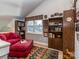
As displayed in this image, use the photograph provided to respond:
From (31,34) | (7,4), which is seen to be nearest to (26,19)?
(31,34)

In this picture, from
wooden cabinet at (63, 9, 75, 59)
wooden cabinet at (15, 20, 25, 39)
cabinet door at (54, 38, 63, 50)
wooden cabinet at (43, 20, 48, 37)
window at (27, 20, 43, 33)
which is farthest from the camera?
wooden cabinet at (15, 20, 25, 39)

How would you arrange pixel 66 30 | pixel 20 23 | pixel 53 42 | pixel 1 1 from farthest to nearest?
1. pixel 20 23
2. pixel 53 42
3. pixel 1 1
4. pixel 66 30

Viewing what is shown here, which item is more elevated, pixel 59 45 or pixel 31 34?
pixel 31 34

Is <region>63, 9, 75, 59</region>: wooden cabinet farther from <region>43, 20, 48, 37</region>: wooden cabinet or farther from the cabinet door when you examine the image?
<region>43, 20, 48, 37</region>: wooden cabinet

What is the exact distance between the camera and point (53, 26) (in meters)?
5.66

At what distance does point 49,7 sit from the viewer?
605 cm

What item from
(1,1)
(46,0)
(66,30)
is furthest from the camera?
(46,0)

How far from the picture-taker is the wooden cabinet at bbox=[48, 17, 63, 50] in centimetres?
529

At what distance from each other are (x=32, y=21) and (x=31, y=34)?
35.5 inches

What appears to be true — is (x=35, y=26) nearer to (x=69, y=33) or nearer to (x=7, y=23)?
(x=7, y=23)

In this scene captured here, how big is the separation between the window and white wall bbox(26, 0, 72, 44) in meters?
0.36

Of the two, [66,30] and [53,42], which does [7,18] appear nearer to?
[53,42]

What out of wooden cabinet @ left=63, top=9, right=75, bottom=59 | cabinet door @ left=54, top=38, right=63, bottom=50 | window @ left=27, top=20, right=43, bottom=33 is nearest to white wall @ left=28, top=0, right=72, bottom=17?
window @ left=27, top=20, right=43, bottom=33

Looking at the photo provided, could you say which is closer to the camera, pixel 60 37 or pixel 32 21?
pixel 60 37
